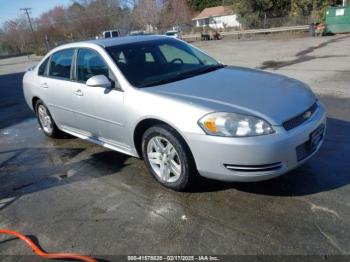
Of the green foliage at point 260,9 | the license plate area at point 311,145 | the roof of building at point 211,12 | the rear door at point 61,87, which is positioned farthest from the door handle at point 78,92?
the roof of building at point 211,12

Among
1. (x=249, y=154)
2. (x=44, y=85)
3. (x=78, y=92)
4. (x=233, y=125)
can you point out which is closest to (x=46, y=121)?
(x=44, y=85)

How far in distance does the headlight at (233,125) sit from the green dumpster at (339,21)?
2409 cm

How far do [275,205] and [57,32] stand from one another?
226ft

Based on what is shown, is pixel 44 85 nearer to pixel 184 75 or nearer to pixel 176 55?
pixel 176 55

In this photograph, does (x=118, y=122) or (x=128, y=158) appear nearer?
(x=118, y=122)

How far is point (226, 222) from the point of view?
323 cm

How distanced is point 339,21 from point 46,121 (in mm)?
23407

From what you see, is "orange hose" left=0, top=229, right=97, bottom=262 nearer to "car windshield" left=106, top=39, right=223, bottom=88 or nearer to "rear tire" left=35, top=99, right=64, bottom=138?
"car windshield" left=106, top=39, right=223, bottom=88

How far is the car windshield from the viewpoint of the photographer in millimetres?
4207

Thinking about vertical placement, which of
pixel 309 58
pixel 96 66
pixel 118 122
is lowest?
pixel 309 58

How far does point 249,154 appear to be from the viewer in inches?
125

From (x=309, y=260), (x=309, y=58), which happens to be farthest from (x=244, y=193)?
(x=309, y=58)

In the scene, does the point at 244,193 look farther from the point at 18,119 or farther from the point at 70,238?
the point at 18,119

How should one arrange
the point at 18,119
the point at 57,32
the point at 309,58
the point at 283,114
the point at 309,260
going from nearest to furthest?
the point at 309,260
the point at 283,114
the point at 18,119
the point at 309,58
the point at 57,32
